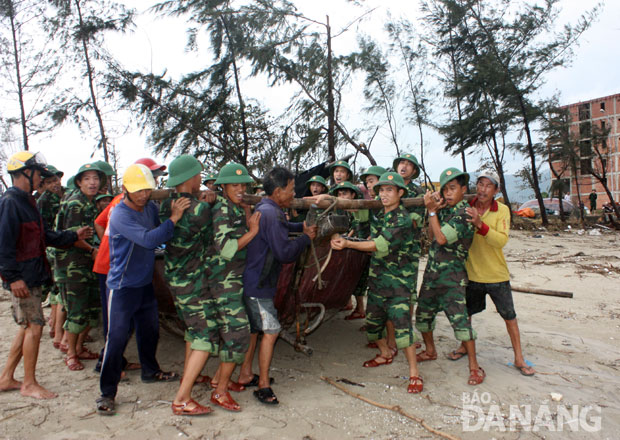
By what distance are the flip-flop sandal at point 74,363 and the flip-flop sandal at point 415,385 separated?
9.47 ft

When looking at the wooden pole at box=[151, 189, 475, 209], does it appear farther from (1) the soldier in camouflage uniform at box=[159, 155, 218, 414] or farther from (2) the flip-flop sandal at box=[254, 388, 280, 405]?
(2) the flip-flop sandal at box=[254, 388, 280, 405]

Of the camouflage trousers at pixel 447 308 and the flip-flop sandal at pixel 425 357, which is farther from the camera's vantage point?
the flip-flop sandal at pixel 425 357

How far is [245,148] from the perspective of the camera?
460 inches

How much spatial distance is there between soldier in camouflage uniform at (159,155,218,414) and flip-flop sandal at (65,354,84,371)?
1460 millimetres

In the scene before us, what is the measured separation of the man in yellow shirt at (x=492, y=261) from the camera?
12.0 feet

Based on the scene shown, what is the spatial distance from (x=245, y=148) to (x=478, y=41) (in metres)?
11.4

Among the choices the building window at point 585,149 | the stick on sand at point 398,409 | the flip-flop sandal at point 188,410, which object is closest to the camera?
the stick on sand at point 398,409

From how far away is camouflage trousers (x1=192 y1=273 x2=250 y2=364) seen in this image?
3000 mm

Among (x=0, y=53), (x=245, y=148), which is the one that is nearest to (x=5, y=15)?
(x=0, y=53)

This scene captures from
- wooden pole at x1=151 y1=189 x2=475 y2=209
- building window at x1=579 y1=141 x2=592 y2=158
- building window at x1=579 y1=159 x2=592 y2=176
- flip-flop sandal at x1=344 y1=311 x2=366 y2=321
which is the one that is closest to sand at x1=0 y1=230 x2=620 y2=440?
flip-flop sandal at x1=344 y1=311 x2=366 y2=321

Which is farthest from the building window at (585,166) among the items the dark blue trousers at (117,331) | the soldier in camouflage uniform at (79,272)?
the dark blue trousers at (117,331)

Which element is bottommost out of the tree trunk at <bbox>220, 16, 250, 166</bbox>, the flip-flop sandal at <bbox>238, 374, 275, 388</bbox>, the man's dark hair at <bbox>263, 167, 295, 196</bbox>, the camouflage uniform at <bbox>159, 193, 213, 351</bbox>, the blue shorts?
the flip-flop sandal at <bbox>238, 374, 275, 388</bbox>

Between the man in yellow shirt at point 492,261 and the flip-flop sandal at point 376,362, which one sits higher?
the man in yellow shirt at point 492,261

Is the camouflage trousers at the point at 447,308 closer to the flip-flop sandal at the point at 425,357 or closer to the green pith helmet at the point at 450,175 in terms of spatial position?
the flip-flop sandal at the point at 425,357
